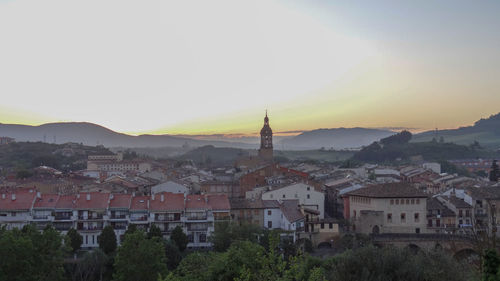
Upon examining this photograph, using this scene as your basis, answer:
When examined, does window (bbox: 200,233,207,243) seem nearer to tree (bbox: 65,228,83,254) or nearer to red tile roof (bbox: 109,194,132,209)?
red tile roof (bbox: 109,194,132,209)

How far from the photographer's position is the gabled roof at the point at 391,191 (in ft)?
147

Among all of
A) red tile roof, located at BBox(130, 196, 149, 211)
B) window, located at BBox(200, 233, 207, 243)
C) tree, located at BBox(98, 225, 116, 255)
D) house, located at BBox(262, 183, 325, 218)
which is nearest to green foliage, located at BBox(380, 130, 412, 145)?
house, located at BBox(262, 183, 325, 218)

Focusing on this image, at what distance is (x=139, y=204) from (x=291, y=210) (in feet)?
36.9

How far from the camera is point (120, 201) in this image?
43781mm

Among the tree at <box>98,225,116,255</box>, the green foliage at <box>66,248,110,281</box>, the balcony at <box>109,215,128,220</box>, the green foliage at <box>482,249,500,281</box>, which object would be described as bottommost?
the green foliage at <box>66,248,110,281</box>

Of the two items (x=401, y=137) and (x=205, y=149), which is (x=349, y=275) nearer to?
(x=401, y=137)

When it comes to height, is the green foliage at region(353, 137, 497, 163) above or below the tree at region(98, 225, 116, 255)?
above

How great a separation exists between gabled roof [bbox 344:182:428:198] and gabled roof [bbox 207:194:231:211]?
34.8ft

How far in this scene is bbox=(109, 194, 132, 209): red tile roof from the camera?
43000 millimetres

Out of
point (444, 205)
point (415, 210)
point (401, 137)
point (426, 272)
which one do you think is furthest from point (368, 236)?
point (401, 137)

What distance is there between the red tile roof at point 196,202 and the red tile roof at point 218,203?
20.1 inches

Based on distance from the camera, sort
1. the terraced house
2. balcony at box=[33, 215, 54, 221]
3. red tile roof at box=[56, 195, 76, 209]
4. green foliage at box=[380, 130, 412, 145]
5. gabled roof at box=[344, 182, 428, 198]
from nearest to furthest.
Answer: the terraced house
balcony at box=[33, 215, 54, 221]
red tile roof at box=[56, 195, 76, 209]
gabled roof at box=[344, 182, 428, 198]
green foliage at box=[380, 130, 412, 145]

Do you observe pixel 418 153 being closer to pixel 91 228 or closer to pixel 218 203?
pixel 218 203

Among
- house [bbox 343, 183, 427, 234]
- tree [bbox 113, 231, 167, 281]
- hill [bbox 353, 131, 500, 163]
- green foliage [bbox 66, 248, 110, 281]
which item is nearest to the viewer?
tree [bbox 113, 231, 167, 281]
